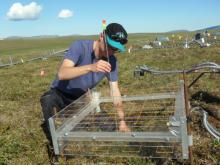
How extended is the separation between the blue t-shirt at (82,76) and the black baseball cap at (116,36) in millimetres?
→ 645

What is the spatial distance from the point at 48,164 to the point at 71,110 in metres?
0.73

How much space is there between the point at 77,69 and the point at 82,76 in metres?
0.88

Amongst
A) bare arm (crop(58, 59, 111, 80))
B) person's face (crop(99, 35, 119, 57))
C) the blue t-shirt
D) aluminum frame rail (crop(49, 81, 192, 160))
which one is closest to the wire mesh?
aluminum frame rail (crop(49, 81, 192, 160))

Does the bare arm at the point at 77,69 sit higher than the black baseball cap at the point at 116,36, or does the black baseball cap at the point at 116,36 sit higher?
the black baseball cap at the point at 116,36

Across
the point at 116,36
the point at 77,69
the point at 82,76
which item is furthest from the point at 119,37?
the point at 82,76

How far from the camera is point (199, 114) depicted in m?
5.89

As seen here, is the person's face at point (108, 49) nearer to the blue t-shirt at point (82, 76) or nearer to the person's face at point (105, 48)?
the person's face at point (105, 48)

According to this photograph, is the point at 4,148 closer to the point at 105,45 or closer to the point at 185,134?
the point at 105,45

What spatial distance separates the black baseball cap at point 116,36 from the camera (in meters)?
4.41

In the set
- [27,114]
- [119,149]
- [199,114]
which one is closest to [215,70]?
[199,114]

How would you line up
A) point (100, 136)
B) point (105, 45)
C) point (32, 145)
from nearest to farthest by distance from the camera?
point (100, 136)
point (105, 45)
point (32, 145)

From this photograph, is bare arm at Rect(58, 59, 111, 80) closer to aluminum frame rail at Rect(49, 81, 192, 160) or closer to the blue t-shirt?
the blue t-shirt

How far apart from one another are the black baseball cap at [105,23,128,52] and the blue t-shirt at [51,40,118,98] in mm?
645

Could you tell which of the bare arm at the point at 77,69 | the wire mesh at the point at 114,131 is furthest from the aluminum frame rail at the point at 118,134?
the bare arm at the point at 77,69
